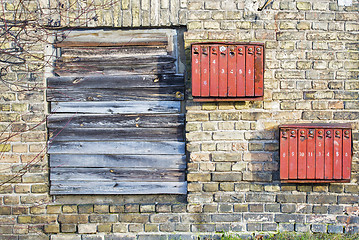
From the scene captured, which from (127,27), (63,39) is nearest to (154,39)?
(127,27)

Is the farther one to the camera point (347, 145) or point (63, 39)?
point (63, 39)

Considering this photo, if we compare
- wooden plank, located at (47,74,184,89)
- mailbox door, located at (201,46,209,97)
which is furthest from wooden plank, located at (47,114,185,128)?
mailbox door, located at (201,46,209,97)

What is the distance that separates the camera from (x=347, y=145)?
3.11m

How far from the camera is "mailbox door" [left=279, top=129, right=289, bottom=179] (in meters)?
3.13

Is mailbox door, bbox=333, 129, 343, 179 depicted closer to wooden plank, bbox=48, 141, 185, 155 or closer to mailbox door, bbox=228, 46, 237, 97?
mailbox door, bbox=228, 46, 237, 97

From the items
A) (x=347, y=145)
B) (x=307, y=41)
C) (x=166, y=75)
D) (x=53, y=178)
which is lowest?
(x=53, y=178)

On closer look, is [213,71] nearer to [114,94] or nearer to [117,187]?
[114,94]

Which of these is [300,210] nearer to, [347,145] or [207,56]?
[347,145]

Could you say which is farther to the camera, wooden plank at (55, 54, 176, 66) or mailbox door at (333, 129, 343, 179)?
wooden plank at (55, 54, 176, 66)

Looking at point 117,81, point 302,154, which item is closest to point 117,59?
point 117,81

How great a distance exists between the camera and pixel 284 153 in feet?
10.3

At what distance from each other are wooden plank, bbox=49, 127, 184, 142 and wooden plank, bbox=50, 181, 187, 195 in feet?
1.65

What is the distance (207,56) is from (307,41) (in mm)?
1127

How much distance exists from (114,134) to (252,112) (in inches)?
61.2
